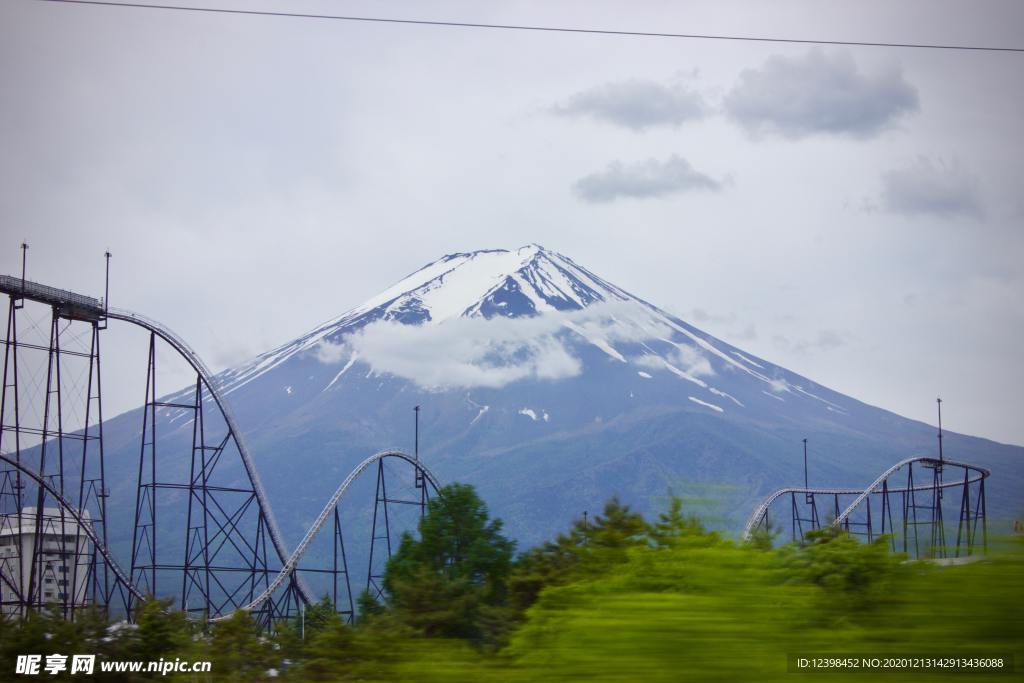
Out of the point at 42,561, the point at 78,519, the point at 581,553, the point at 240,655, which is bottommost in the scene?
the point at 42,561

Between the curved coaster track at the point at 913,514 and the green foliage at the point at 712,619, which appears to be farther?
the curved coaster track at the point at 913,514

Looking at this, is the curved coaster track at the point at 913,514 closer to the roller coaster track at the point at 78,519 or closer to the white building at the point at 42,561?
the white building at the point at 42,561

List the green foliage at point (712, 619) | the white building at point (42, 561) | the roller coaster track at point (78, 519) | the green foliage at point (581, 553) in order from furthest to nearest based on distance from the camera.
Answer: the white building at point (42, 561) → the roller coaster track at point (78, 519) → the green foliage at point (581, 553) → the green foliage at point (712, 619)

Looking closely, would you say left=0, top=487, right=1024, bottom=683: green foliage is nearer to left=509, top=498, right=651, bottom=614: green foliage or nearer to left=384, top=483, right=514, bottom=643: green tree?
left=509, top=498, right=651, bottom=614: green foliage

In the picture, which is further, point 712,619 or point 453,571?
point 453,571


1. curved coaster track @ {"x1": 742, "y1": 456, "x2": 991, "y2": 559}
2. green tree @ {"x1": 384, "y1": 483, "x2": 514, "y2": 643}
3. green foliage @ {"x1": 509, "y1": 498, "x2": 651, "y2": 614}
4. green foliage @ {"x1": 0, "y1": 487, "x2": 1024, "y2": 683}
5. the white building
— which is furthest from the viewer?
the white building

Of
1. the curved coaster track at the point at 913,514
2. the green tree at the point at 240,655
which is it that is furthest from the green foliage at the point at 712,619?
the curved coaster track at the point at 913,514

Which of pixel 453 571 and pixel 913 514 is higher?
pixel 453 571

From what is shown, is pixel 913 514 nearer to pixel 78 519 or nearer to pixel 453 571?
pixel 453 571

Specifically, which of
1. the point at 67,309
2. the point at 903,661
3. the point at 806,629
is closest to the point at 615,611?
the point at 806,629

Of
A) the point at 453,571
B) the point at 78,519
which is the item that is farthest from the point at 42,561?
the point at 453,571

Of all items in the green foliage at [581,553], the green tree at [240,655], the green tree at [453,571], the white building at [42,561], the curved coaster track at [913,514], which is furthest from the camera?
the white building at [42,561]

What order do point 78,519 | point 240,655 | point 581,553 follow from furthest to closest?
point 78,519 < point 240,655 < point 581,553

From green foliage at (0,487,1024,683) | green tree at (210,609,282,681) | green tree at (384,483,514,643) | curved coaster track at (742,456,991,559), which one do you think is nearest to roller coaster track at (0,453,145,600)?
green tree at (384,483,514,643)
